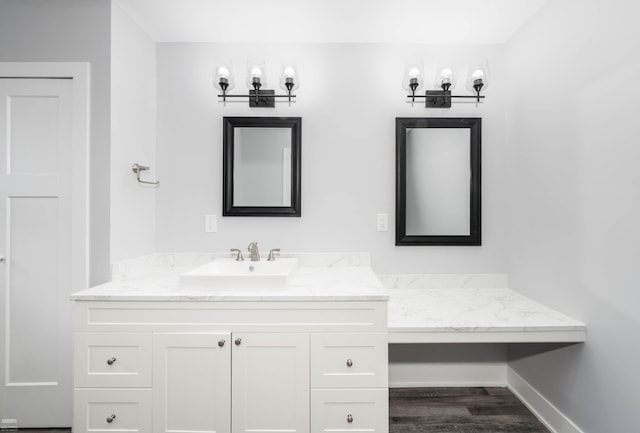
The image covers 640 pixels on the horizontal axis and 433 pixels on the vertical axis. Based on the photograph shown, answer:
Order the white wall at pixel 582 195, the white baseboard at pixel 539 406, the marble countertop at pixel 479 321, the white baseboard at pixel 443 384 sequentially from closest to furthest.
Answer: the white wall at pixel 582 195 → the marble countertop at pixel 479 321 → the white baseboard at pixel 539 406 → the white baseboard at pixel 443 384

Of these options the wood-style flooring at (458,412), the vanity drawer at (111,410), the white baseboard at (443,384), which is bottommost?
the wood-style flooring at (458,412)

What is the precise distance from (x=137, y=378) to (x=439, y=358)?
1801mm

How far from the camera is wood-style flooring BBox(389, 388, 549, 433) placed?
1.82 m

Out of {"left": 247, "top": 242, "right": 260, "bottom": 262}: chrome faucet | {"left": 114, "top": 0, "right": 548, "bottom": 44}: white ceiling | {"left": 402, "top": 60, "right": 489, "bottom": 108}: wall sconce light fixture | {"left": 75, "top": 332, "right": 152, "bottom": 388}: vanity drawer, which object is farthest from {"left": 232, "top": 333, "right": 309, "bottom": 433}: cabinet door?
{"left": 114, "top": 0, "right": 548, "bottom": 44}: white ceiling

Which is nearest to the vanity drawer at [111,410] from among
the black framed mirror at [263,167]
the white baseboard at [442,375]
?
the black framed mirror at [263,167]

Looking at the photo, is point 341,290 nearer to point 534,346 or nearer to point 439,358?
point 439,358

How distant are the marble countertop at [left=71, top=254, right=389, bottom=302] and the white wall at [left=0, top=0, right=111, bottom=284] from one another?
22 centimetres

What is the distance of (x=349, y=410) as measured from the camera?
147cm

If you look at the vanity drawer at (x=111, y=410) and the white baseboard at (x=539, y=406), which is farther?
the white baseboard at (x=539, y=406)

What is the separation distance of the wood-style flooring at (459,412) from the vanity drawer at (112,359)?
134 cm

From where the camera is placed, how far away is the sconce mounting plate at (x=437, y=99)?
6.86ft

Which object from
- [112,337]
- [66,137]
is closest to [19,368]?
[112,337]

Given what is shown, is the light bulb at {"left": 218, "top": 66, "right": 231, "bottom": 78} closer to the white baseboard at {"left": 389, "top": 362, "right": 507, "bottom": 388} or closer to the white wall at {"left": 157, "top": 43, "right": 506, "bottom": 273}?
the white wall at {"left": 157, "top": 43, "right": 506, "bottom": 273}

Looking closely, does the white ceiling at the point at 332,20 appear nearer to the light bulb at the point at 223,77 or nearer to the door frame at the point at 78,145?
the light bulb at the point at 223,77
